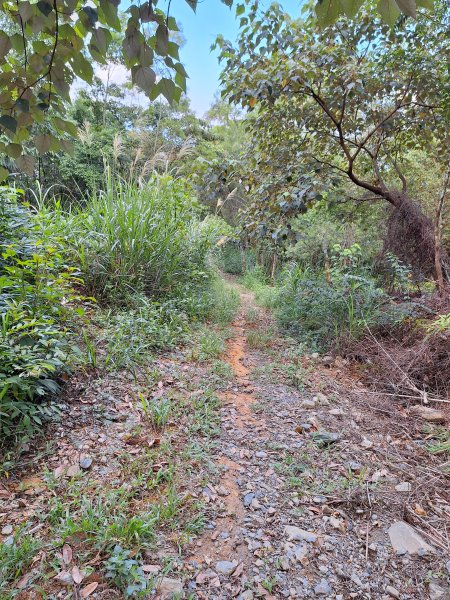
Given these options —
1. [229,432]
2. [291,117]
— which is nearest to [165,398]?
[229,432]

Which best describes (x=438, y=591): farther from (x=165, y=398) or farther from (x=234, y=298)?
(x=234, y=298)

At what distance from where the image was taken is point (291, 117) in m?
3.90

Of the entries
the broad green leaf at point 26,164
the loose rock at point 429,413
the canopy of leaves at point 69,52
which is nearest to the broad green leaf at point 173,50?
the canopy of leaves at point 69,52

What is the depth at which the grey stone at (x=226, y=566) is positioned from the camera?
4.10 feet

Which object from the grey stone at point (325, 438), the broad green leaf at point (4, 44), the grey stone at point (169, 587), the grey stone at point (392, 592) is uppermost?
the broad green leaf at point (4, 44)

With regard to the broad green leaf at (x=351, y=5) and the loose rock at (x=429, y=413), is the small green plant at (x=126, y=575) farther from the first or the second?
the loose rock at (x=429, y=413)

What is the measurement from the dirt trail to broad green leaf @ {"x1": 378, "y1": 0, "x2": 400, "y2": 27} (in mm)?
1775

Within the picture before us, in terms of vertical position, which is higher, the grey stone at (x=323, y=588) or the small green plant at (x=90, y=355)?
the small green plant at (x=90, y=355)

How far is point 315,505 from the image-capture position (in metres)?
1.59

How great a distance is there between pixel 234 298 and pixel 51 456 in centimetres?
436

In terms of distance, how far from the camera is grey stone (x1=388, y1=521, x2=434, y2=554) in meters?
1.39

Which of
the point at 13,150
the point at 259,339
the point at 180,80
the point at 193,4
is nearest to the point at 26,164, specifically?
the point at 13,150

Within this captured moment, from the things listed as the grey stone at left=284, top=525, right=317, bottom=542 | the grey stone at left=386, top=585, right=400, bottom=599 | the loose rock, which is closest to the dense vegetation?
the loose rock

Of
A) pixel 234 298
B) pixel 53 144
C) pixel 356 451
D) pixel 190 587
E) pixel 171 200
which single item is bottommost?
pixel 190 587
